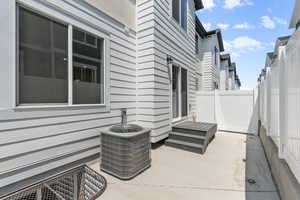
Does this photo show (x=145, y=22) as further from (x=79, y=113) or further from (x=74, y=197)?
(x=74, y=197)

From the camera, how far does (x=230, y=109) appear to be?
714cm

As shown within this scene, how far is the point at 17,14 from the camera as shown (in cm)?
228

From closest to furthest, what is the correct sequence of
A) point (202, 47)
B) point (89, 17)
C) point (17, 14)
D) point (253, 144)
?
point (17, 14) < point (89, 17) < point (253, 144) < point (202, 47)

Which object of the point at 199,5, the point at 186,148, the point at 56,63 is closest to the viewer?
the point at 56,63

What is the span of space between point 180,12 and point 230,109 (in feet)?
15.0

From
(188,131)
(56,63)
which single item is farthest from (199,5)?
(56,63)

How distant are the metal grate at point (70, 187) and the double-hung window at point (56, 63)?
1300 mm

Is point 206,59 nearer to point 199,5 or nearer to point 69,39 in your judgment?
point 199,5

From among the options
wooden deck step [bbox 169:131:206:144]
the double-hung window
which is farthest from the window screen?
wooden deck step [bbox 169:131:206:144]

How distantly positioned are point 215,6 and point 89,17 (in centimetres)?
729

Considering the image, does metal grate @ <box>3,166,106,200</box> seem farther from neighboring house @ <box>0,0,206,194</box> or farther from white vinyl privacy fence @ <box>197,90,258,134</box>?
white vinyl privacy fence @ <box>197,90,258,134</box>

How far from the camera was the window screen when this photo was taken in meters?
2.36

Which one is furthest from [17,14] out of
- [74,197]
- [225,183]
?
[225,183]

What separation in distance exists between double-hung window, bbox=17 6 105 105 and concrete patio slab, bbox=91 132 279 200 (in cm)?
160
